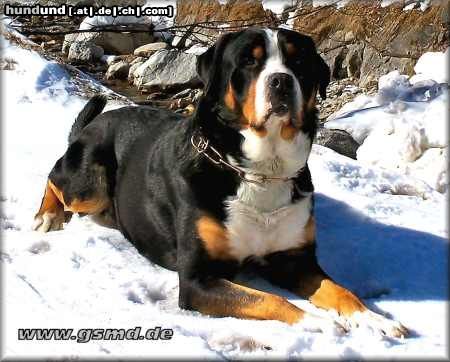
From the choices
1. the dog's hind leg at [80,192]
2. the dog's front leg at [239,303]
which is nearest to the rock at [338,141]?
the dog's hind leg at [80,192]

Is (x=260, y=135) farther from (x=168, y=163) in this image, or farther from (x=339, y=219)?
(x=339, y=219)

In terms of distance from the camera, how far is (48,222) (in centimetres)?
524

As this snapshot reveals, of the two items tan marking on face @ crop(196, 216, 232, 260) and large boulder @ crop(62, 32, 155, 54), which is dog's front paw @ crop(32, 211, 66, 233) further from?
large boulder @ crop(62, 32, 155, 54)

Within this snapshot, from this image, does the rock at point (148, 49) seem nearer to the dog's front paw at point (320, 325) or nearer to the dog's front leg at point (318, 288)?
the dog's front leg at point (318, 288)

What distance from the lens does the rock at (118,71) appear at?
12.7 meters

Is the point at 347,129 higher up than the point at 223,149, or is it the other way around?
the point at 223,149

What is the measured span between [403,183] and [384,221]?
1002mm

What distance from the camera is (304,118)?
4.16 meters

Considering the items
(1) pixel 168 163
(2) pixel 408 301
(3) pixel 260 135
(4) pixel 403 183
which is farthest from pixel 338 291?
(4) pixel 403 183

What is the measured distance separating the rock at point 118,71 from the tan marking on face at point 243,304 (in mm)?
9175

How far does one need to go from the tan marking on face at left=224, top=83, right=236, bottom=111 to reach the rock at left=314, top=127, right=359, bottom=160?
11.9 feet

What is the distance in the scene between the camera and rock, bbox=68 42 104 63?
13.7 metres

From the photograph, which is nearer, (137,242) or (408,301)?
(408,301)

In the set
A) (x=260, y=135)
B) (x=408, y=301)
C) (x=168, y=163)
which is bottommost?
(x=408, y=301)
